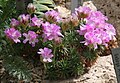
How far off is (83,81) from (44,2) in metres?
1.02

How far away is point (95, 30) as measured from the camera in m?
2.76

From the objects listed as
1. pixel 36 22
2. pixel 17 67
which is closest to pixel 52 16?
pixel 36 22

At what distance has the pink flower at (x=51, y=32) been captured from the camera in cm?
271

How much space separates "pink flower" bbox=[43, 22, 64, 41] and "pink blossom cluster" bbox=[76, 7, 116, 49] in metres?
0.16

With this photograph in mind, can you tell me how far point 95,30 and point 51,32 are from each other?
286 mm

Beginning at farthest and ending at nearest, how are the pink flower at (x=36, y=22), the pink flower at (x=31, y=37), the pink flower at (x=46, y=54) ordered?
the pink flower at (x=36, y=22), the pink flower at (x=31, y=37), the pink flower at (x=46, y=54)

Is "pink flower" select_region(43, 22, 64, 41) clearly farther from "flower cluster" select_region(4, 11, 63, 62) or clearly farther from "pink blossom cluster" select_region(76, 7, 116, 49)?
"pink blossom cluster" select_region(76, 7, 116, 49)

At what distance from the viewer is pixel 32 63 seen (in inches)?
115

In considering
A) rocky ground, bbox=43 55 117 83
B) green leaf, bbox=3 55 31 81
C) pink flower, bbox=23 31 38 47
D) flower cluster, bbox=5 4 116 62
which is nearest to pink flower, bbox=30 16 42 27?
flower cluster, bbox=5 4 116 62

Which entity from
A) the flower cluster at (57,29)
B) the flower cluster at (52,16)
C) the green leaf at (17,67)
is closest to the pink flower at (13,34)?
the flower cluster at (57,29)

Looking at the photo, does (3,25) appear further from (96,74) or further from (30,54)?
(96,74)

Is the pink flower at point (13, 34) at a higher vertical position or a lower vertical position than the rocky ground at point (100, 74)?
higher

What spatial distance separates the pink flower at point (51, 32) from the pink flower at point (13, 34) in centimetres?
17

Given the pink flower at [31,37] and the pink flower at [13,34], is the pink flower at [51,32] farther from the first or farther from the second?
the pink flower at [13,34]
